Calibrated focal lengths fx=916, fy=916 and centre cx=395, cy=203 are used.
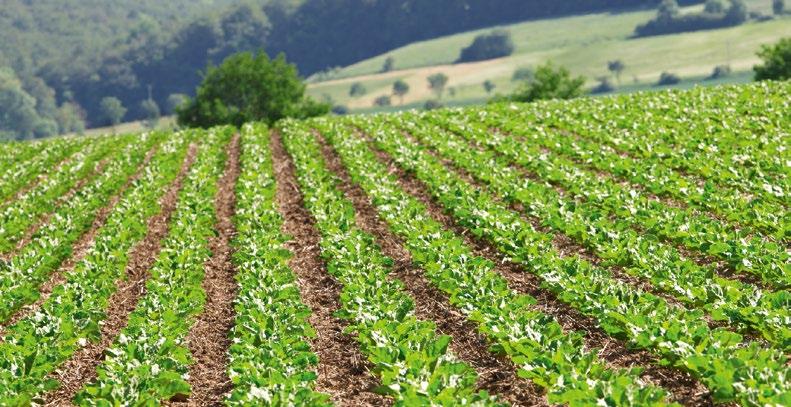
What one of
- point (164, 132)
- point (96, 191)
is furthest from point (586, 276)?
point (164, 132)

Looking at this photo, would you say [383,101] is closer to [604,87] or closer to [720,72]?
[604,87]

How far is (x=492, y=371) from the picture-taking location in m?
10.6

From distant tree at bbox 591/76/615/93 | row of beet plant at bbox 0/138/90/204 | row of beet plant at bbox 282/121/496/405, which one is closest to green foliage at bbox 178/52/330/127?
row of beet plant at bbox 0/138/90/204

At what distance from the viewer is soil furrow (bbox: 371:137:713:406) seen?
954 centimetres

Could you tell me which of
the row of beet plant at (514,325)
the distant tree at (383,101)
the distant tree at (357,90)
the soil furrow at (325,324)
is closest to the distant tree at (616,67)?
the distant tree at (383,101)

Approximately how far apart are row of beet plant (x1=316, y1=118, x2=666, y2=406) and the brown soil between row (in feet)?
0.53

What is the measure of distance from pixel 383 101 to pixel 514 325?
550 ft

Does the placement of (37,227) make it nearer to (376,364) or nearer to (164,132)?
(376,364)

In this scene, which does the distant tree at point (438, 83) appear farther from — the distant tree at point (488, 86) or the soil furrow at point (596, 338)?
the soil furrow at point (596, 338)

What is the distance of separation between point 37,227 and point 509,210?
11608 mm

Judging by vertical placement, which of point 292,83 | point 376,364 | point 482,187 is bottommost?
point 292,83

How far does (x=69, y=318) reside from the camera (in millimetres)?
12977

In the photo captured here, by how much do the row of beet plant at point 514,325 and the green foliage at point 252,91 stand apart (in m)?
56.5

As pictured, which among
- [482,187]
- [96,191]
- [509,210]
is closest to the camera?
[509,210]
